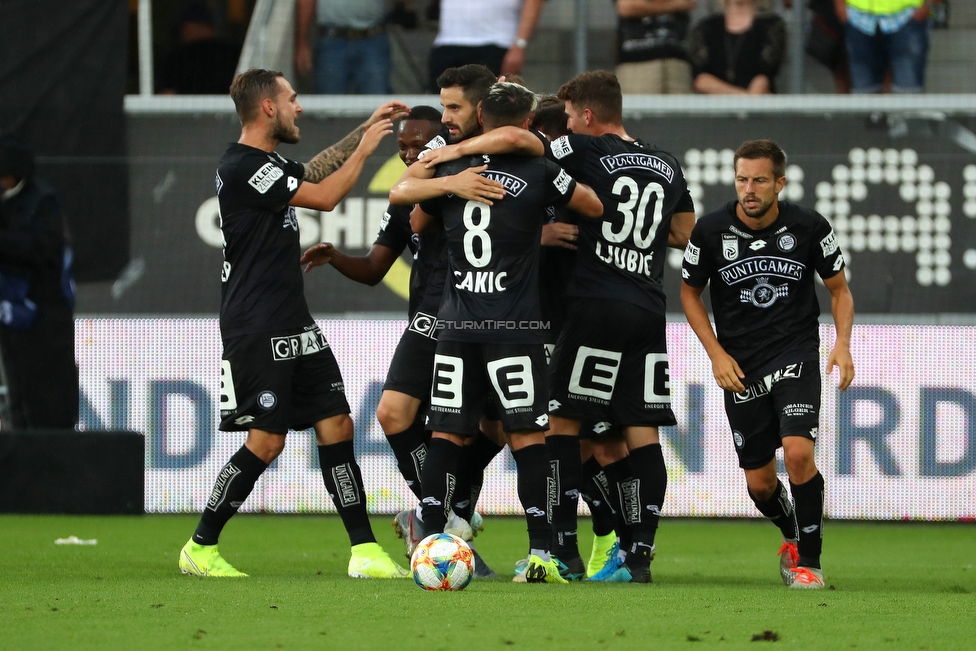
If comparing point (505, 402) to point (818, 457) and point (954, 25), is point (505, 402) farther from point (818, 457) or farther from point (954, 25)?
point (954, 25)

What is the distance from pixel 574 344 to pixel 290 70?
6.49m

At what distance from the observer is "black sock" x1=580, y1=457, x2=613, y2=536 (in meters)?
6.70

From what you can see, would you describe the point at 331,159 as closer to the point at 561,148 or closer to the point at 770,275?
the point at 561,148

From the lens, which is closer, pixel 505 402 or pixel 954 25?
pixel 505 402

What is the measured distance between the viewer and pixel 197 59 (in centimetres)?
1201

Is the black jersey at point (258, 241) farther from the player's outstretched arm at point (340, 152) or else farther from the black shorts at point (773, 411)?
the black shorts at point (773, 411)

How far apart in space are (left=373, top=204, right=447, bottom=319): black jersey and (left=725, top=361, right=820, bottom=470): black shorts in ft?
4.61

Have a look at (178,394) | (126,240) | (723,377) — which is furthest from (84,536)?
(723,377)

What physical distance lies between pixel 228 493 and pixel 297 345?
2.33ft

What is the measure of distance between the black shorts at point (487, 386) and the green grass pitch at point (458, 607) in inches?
26.0

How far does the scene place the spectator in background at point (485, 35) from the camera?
11523 millimetres

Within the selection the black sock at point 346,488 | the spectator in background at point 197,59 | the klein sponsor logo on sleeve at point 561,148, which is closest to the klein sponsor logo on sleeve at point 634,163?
the klein sponsor logo on sleeve at point 561,148

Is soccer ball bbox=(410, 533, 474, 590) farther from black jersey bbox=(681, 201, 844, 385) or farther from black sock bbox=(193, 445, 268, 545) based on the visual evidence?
black jersey bbox=(681, 201, 844, 385)

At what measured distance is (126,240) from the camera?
11.2 m
